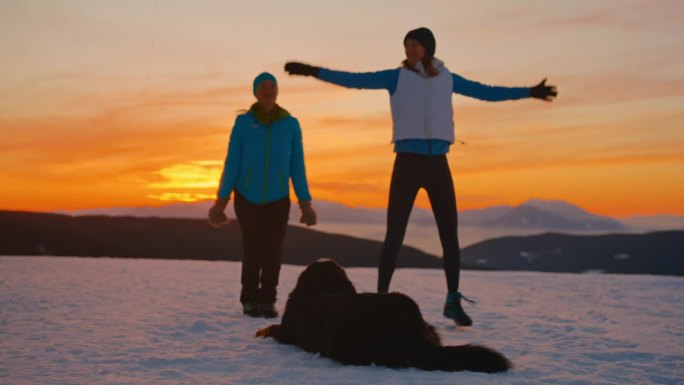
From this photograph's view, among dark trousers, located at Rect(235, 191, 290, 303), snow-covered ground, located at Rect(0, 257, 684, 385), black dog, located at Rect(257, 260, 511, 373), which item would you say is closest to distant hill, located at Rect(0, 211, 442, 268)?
snow-covered ground, located at Rect(0, 257, 684, 385)

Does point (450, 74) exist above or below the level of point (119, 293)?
above

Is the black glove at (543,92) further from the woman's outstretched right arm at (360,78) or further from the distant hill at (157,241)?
the distant hill at (157,241)

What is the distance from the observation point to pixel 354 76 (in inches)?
225

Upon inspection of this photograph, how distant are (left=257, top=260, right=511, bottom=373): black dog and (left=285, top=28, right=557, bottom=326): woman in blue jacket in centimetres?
157

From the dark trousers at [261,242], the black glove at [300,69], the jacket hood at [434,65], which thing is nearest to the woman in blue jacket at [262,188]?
the dark trousers at [261,242]

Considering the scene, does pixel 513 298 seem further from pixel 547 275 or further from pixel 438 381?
pixel 438 381

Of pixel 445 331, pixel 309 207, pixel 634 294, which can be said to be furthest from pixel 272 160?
pixel 634 294

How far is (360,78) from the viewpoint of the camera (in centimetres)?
572

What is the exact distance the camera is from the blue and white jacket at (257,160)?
6180mm

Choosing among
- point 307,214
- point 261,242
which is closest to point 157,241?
point 261,242

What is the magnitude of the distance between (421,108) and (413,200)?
788 mm

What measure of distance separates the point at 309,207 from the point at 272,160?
21.8 inches

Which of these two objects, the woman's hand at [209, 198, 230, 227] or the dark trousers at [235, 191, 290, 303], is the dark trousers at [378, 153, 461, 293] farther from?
the woman's hand at [209, 198, 230, 227]

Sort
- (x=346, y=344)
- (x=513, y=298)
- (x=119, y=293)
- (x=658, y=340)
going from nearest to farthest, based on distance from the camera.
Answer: (x=346, y=344) < (x=658, y=340) < (x=119, y=293) < (x=513, y=298)
